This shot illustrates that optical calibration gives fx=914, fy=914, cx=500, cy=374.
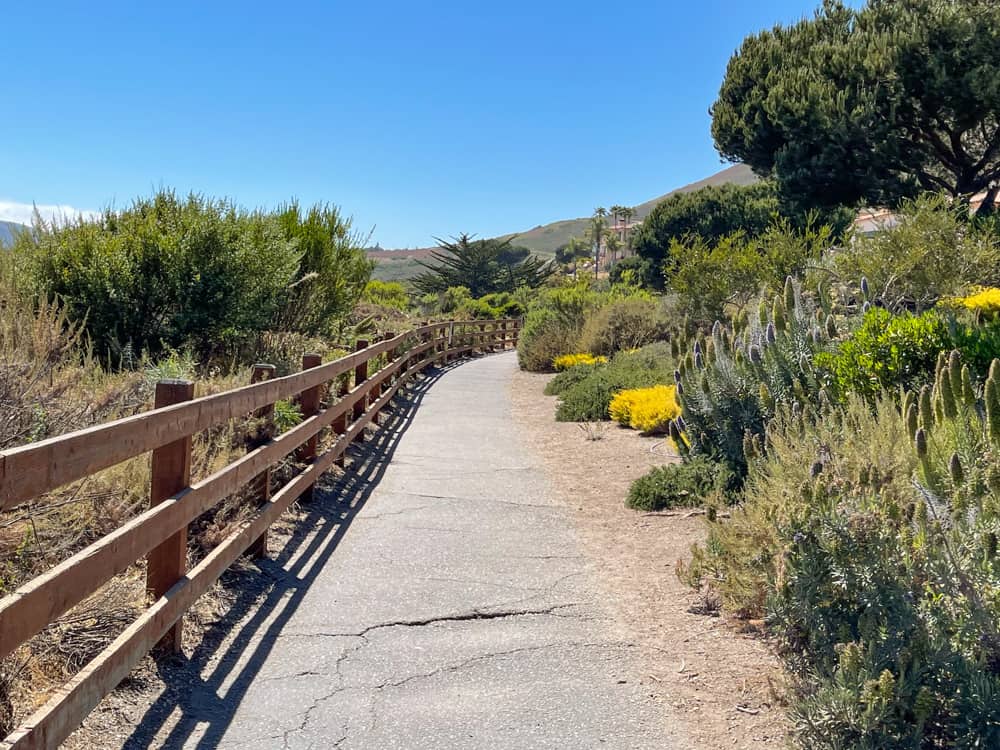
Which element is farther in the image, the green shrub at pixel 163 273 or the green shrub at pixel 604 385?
the green shrub at pixel 604 385

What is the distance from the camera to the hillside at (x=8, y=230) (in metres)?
11.0

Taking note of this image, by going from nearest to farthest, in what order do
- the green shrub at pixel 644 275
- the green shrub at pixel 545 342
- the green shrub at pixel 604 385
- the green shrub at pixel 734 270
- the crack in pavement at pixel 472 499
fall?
the crack in pavement at pixel 472 499 → the green shrub at pixel 604 385 → the green shrub at pixel 734 270 → the green shrub at pixel 545 342 → the green shrub at pixel 644 275

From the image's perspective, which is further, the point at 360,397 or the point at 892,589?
the point at 360,397

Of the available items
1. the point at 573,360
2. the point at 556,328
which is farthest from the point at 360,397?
the point at 556,328

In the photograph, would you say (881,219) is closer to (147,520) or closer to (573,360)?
(573,360)

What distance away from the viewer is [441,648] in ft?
15.9

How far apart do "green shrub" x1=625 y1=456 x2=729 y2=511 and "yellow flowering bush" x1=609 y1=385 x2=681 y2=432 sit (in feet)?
10.3

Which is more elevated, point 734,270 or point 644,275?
point 644,275

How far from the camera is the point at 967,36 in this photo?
24844 millimetres

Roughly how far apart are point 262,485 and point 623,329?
1768 cm

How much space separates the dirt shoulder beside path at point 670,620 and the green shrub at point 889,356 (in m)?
1.72

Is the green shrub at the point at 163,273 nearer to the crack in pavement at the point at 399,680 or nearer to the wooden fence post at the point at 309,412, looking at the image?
the wooden fence post at the point at 309,412

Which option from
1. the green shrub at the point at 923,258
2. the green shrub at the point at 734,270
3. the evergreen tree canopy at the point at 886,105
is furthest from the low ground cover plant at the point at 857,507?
the evergreen tree canopy at the point at 886,105

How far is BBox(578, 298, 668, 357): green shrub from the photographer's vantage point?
22859 mm
